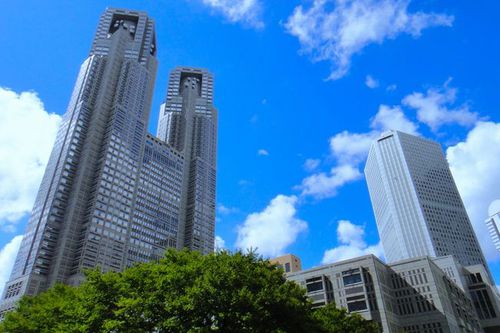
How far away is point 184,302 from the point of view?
100 ft

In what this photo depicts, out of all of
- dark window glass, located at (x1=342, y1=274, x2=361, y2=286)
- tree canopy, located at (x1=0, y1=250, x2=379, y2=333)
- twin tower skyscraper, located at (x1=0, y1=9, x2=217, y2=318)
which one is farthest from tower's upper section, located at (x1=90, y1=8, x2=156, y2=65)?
tree canopy, located at (x1=0, y1=250, x2=379, y2=333)

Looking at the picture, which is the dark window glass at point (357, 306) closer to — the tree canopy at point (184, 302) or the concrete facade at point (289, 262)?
the tree canopy at point (184, 302)

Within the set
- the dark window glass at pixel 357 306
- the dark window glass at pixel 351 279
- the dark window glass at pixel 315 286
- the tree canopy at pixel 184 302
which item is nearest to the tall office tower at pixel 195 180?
the dark window glass at pixel 315 286

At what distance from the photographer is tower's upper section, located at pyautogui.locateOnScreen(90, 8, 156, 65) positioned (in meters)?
176

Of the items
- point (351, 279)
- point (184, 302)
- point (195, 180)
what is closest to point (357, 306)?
point (351, 279)

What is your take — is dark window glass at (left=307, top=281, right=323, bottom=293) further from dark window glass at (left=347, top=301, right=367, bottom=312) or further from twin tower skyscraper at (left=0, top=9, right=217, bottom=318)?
twin tower skyscraper at (left=0, top=9, right=217, bottom=318)

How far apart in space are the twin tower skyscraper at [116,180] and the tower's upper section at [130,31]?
1.56ft

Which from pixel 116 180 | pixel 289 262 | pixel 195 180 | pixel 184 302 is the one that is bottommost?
pixel 184 302

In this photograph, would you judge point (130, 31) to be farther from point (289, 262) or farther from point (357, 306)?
point (357, 306)

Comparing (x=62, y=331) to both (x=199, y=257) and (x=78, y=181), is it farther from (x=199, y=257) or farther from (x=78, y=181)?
(x=78, y=181)

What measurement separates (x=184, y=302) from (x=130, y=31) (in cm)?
18611

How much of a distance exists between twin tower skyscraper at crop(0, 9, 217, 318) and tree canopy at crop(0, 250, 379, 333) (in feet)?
306

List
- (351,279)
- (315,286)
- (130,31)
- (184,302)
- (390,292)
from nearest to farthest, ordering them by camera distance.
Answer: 1. (184,302)
2. (351,279)
3. (390,292)
4. (315,286)
5. (130,31)

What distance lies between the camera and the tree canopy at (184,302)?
30.6 m
